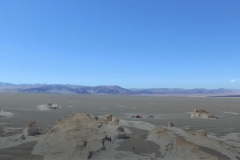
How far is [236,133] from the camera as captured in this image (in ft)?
83.3

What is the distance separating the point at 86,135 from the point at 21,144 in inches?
178

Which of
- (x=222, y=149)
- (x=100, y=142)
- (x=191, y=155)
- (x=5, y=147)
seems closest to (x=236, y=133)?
(x=222, y=149)

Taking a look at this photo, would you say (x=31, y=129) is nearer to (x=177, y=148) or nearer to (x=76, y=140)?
(x=76, y=140)

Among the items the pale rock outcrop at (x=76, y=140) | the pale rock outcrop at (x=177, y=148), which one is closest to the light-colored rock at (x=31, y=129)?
the pale rock outcrop at (x=76, y=140)

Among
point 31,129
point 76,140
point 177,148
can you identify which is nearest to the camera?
point 177,148

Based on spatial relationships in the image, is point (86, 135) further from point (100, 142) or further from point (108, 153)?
point (108, 153)

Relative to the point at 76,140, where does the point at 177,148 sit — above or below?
below

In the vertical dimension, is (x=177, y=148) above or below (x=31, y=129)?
below

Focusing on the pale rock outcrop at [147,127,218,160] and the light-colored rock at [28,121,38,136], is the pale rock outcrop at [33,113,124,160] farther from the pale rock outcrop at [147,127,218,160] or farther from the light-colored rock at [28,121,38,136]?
the light-colored rock at [28,121,38,136]

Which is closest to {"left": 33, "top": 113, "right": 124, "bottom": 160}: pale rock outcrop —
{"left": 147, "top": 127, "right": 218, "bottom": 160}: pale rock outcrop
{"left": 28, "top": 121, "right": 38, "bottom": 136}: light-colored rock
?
{"left": 147, "top": 127, "right": 218, "bottom": 160}: pale rock outcrop

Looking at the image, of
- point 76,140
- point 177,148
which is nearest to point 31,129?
point 76,140

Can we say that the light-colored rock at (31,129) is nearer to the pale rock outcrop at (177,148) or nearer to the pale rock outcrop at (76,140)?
the pale rock outcrop at (76,140)

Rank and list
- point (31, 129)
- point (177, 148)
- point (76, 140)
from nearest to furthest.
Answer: point (177, 148), point (76, 140), point (31, 129)

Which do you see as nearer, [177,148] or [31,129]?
[177,148]
